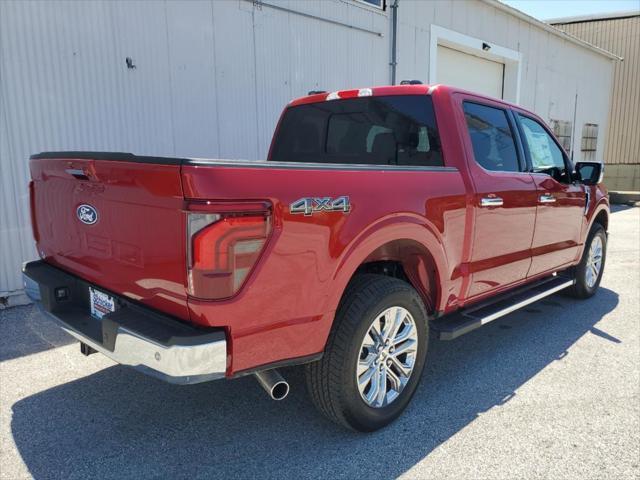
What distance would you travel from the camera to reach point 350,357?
2465 mm

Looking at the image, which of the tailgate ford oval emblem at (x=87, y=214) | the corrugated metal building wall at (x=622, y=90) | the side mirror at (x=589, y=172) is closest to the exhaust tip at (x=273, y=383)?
the tailgate ford oval emblem at (x=87, y=214)

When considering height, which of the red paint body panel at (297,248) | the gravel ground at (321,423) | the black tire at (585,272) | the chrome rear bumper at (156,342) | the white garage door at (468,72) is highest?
the white garage door at (468,72)

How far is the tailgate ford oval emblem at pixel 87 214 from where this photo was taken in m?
2.38

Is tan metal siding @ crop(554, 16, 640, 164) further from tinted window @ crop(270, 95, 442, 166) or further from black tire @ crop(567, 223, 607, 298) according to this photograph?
tinted window @ crop(270, 95, 442, 166)

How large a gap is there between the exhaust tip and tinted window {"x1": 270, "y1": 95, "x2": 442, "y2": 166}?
70.3 inches

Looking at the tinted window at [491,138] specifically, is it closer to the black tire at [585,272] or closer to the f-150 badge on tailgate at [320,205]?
the f-150 badge on tailgate at [320,205]

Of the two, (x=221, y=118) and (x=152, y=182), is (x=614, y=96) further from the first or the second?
(x=152, y=182)

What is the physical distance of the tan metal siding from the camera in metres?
20.1

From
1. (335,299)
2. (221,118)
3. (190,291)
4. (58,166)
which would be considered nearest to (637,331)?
(335,299)

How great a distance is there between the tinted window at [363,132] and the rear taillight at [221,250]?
5.57 ft

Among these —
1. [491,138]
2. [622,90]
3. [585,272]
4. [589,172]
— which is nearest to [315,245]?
[491,138]

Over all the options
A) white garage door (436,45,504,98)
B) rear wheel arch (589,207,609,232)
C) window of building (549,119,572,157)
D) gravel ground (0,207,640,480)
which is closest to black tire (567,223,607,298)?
rear wheel arch (589,207,609,232)

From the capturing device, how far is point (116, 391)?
10.5ft

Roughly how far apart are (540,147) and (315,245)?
3.03 meters
